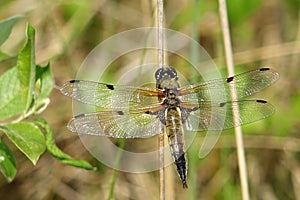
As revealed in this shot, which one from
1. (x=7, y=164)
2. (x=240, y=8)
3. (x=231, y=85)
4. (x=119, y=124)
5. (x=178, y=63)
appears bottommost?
(x=7, y=164)

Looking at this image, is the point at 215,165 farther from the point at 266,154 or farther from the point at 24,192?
the point at 24,192

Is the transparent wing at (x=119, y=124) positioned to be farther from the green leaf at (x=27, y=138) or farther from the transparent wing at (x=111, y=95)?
the green leaf at (x=27, y=138)

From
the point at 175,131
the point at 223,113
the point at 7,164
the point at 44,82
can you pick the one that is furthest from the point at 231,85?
the point at 7,164

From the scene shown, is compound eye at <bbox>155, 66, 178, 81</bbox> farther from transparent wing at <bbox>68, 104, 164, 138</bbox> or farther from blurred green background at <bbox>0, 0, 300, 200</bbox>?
blurred green background at <bbox>0, 0, 300, 200</bbox>

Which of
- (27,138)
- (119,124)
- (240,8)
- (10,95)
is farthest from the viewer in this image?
(240,8)

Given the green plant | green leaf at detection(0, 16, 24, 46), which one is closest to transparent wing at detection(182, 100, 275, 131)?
the green plant

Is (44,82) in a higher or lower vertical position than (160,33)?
lower

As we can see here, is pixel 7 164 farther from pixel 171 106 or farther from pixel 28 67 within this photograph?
pixel 171 106
